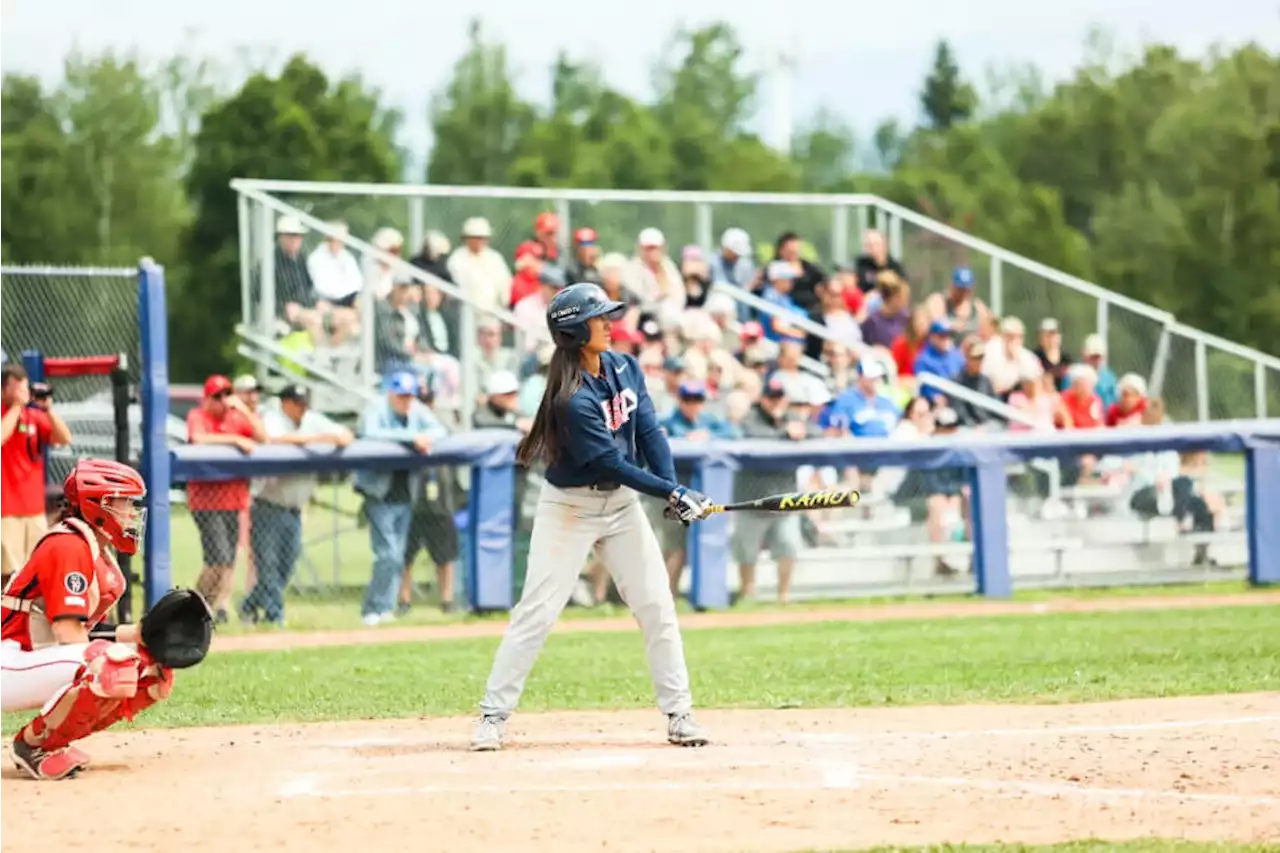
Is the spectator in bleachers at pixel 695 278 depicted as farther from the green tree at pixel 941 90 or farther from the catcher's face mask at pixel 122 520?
the green tree at pixel 941 90

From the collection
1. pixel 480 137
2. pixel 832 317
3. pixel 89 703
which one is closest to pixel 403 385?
pixel 832 317

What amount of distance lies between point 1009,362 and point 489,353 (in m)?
5.14

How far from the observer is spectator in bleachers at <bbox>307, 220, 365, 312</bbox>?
17922 millimetres

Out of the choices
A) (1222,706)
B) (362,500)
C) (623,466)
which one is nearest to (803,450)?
(362,500)

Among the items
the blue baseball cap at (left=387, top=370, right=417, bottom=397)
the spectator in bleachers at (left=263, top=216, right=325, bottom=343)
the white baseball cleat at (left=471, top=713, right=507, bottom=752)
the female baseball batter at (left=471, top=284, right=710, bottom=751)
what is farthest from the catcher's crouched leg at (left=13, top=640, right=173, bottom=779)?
the spectator in bleachers at (left=263, top=216, right=325, bottom=343)

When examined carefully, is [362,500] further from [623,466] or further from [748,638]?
[623,466]

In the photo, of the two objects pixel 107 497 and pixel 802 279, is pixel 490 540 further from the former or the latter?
pixel 107 497

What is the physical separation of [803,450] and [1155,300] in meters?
35.1

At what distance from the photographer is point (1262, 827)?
7258 millimetres

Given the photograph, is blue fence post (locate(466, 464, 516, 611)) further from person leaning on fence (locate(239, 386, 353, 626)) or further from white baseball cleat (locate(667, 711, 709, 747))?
white baseball cleat (locate(667, 711, 709, 747))

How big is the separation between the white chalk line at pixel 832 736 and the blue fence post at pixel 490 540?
246 inches

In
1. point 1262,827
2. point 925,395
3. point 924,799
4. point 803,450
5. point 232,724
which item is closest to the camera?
point 1262,827

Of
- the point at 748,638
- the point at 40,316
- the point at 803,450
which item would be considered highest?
the point at 40,316

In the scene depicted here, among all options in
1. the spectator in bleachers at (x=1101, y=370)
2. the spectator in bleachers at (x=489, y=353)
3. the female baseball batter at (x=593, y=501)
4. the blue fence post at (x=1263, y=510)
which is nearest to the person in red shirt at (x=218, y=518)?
the spectator in bleachers at (x=489, y=353)
